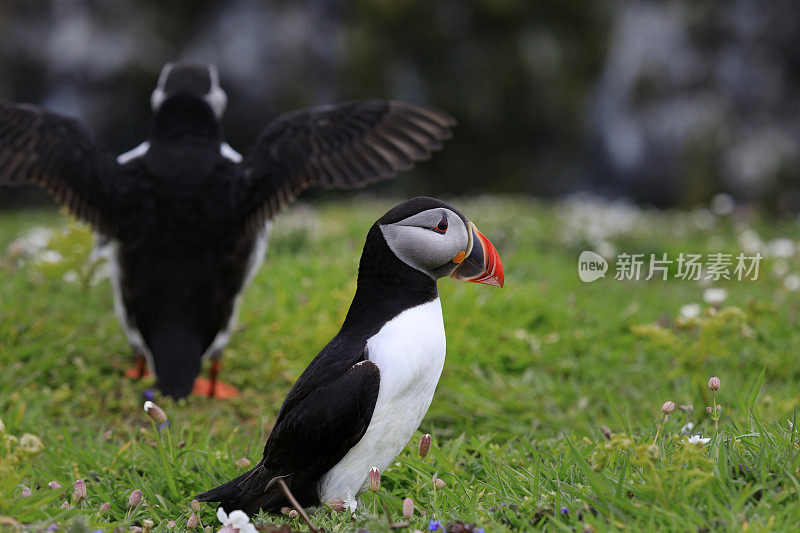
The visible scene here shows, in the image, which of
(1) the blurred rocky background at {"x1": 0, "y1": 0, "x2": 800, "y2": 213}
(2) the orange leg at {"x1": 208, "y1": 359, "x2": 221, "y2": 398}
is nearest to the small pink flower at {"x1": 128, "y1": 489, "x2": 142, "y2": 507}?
(2) the orange leg at {"x1": 208, "y1": 359, "x2": 221, "y2": 398}

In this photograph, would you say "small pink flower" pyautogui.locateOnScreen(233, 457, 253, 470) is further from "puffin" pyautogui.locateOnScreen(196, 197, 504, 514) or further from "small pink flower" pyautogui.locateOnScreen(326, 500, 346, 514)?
"small pink flower" pyautogui.locateOnScreen(326, 500, 346, 514)

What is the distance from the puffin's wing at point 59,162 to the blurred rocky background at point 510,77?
8652mm

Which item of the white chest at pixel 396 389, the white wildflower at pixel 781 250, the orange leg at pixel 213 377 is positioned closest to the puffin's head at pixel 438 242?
the white chest at pixel 396 389

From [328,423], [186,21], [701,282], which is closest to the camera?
[328,423]

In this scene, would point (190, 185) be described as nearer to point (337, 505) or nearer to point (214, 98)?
point (214, 98)

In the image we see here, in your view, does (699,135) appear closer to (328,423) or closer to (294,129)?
(294,129)

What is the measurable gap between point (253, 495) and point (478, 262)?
3.68ft

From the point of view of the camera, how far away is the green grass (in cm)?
236

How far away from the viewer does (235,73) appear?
1287cm

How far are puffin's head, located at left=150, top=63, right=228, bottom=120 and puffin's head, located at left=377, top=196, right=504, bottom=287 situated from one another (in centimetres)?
226

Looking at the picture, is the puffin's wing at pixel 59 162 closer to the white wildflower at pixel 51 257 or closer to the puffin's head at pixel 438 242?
the white wildflower at pixel 51 257

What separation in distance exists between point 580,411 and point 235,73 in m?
10.2

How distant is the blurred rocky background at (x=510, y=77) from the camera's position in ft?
40.7

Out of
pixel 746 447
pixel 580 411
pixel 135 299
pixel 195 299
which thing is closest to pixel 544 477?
pixel 746 447
